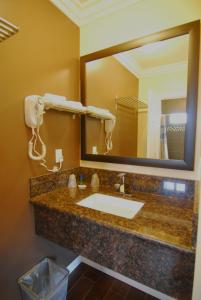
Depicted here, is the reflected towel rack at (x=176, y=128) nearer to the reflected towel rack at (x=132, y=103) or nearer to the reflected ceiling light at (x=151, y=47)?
the reflected towel rack at (x=132, y=103)

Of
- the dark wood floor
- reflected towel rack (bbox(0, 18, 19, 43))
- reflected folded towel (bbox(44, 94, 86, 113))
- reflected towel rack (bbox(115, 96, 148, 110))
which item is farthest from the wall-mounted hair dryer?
the dark wood floor

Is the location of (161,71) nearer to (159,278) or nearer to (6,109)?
(6,109)

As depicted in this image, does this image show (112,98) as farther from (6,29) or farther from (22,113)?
(6,29)

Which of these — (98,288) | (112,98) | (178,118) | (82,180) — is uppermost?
(112,98)

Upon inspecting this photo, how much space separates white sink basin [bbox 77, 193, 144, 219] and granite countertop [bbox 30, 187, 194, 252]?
0.17 feet

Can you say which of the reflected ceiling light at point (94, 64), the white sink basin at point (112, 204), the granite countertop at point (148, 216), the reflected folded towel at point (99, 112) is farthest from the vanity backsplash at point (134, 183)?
the reflected ceiling light at point (94, 64)

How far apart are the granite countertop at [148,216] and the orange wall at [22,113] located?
214 mm

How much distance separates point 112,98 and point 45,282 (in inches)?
67.4

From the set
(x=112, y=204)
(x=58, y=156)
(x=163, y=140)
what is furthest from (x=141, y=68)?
(x=112, y=204)

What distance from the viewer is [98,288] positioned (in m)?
1.55

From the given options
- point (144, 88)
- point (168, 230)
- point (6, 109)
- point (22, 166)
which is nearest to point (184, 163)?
point (168, 230)

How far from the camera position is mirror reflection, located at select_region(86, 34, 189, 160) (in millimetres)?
1299

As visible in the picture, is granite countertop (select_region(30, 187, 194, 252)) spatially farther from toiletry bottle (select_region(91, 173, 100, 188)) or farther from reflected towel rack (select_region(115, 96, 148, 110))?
reflected towel rack (select_region(115, 96, 148, 110))

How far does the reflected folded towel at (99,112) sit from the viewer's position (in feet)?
5.40
